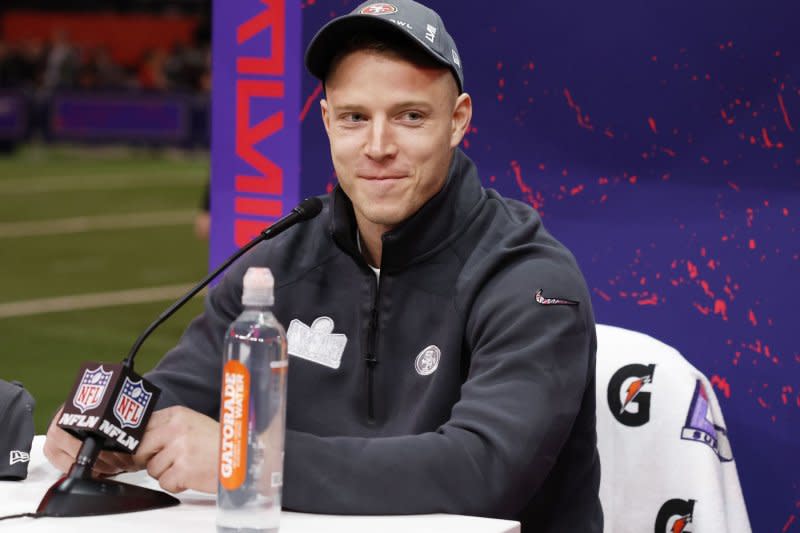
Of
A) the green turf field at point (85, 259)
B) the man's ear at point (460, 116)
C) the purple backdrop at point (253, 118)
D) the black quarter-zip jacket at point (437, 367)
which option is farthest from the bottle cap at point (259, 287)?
the green turf field at point (85, 259)

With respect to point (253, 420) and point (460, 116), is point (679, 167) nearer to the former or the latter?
point (460, 116)

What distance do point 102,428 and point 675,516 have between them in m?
1.19

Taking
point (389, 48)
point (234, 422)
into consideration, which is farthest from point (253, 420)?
point (389, 48)

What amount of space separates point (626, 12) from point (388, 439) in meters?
1.68

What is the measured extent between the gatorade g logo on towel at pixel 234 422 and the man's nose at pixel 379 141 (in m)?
0.61

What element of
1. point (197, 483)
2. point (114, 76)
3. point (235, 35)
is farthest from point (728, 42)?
point (114, 76)

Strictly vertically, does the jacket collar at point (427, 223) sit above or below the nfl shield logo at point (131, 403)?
above

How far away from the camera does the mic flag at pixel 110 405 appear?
2.06m

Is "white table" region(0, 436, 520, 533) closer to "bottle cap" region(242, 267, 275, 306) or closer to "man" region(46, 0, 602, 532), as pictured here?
"man" region(46, 0, 602, 532)

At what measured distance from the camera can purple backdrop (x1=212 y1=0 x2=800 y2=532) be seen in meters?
3.28

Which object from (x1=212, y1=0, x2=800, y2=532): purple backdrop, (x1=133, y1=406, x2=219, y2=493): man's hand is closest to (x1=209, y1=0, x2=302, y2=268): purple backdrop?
(x1=212, y1=0, x2=800, y2=532): purple backdrop

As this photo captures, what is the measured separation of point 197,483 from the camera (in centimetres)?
209

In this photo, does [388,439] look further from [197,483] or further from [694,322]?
[694,322]

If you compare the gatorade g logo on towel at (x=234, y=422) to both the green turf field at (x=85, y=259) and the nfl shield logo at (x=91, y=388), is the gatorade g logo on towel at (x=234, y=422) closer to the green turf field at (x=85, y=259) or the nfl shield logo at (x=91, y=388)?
the nfl shield logo at (x=91, y=388)
